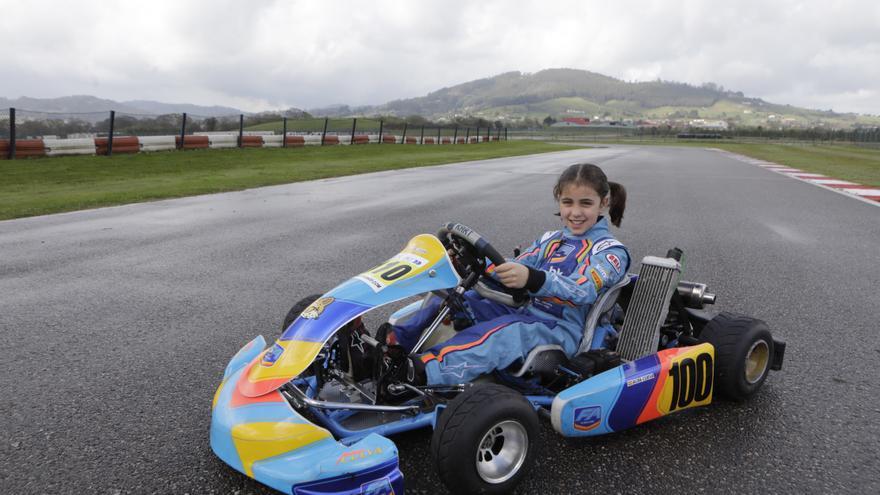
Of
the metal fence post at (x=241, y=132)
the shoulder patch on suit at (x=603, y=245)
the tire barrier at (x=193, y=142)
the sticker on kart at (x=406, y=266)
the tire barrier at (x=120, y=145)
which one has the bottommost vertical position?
the sticker on kart at (x=406, y=266)

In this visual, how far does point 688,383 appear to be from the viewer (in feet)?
9.44

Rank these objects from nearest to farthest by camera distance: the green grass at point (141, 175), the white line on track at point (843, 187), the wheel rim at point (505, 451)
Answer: the wheel rim at point (505, 451) → the green grass at point (141, 175) → the white line on track at point (843, 187)

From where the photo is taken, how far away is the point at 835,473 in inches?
96.0

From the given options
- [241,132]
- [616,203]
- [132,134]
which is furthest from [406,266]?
[241,132]

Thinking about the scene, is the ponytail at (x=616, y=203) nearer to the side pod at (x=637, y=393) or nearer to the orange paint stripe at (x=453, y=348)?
the side pod at (x=637, y=393)

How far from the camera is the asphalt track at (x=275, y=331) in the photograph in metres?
2.42

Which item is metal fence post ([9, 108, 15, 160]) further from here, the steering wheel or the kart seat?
the kart seat

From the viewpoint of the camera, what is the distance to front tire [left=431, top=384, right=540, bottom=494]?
2.17 metres

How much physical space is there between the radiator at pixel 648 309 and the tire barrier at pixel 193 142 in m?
19.5

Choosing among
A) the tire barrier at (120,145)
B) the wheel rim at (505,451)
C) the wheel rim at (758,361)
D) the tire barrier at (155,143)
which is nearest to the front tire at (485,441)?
the wheel rim at (505,451)

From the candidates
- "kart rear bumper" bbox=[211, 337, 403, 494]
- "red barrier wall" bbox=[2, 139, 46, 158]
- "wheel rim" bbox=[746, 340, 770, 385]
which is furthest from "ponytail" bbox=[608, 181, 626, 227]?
"red barrier wall" bbox=[2, 139, 46, 158]

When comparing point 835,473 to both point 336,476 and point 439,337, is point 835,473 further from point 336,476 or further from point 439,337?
point 336,476

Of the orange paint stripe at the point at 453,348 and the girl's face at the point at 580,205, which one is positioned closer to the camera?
the orange paint stripe at the point at 453,348

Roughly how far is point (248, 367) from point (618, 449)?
1.60 meters
